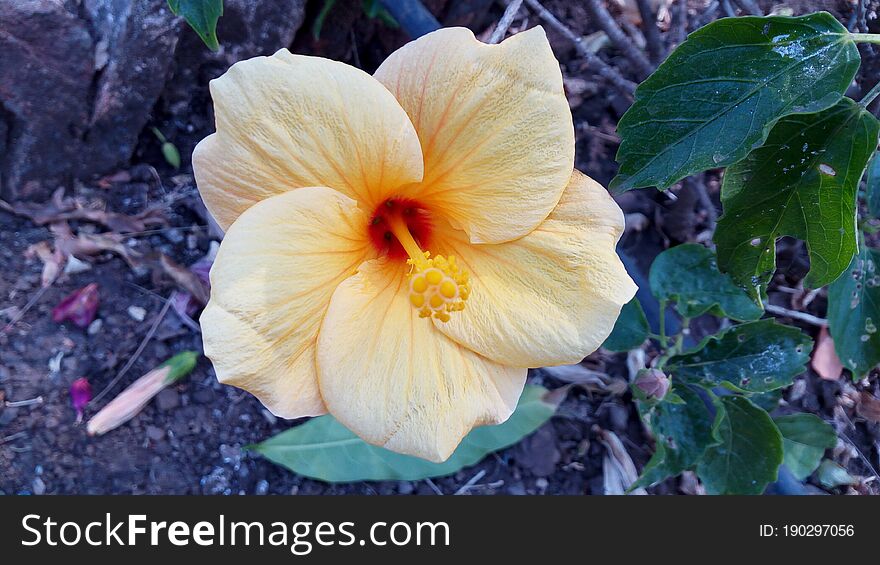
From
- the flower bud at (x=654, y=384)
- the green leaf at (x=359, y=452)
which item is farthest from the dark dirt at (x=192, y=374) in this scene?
the flower bud at (x=654, y=384)

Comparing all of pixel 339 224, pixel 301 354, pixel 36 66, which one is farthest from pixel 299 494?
pixel 36 66

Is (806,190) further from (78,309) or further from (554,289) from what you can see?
(78,309)

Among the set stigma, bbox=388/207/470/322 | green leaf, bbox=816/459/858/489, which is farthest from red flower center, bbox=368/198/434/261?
green leaf, bbox=816/459/858/489

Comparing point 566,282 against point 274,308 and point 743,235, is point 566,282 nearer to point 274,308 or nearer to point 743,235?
point 743,235

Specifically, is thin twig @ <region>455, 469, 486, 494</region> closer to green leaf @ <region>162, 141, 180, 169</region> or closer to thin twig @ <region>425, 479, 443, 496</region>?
thin twig @ <region>425, 479, 443, 496</region>

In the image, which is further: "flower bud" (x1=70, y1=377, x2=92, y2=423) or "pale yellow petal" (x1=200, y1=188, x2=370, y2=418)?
"flower bud" (x1=70, y1=377, x2=92, y2=423)
